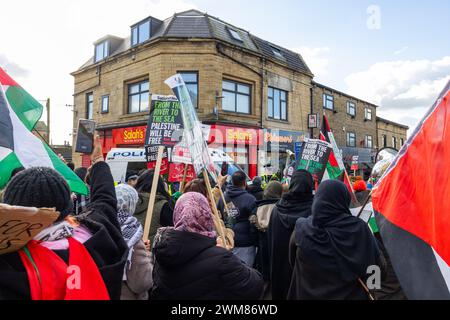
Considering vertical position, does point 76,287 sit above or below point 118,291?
above

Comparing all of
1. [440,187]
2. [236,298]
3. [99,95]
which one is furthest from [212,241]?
[99,95]

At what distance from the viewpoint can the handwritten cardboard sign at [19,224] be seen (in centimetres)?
134

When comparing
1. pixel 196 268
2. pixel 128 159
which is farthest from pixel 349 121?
pixel 196 268

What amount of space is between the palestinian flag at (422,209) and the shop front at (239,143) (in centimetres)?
1392

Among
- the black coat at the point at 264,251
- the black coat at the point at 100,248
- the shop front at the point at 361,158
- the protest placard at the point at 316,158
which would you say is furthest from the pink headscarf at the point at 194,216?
the shop front at the point at 361,158

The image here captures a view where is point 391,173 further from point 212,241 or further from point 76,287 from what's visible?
point 76,287

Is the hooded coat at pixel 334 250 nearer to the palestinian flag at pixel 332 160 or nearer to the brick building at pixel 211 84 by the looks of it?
the palestinian flag at pixel 332 160

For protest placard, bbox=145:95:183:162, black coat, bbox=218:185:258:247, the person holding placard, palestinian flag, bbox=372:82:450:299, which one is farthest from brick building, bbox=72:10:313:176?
palestinian flag, bbox=372:82:450:299

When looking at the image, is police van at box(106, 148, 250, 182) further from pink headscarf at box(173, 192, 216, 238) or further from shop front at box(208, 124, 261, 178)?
pink headscarf at box(173, 192, 216, 238)

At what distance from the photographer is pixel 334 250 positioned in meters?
2.57

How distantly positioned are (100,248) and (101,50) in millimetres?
21092

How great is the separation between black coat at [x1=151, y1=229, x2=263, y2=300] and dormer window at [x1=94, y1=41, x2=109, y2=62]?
65.2 ft

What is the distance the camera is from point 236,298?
7.64ft
